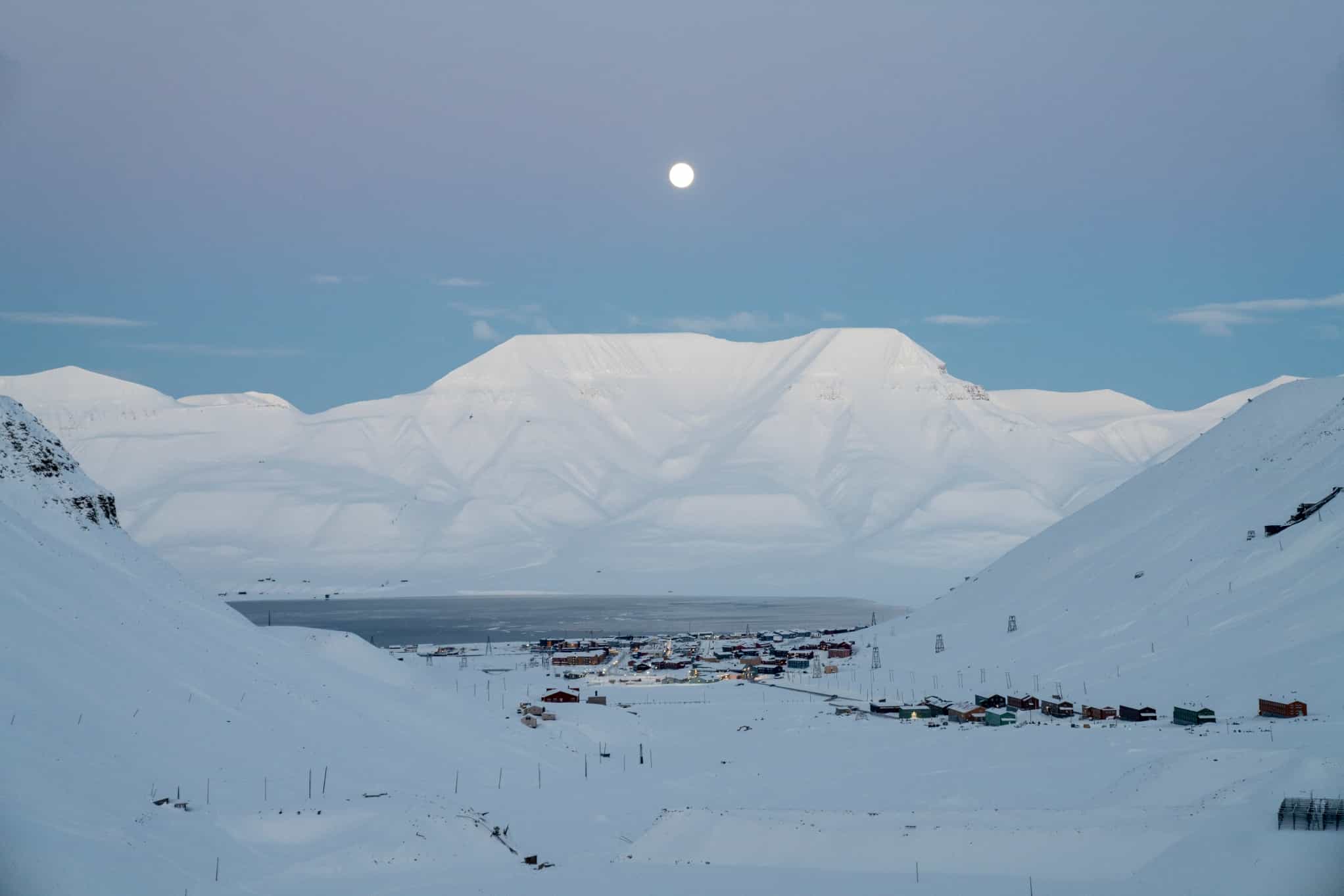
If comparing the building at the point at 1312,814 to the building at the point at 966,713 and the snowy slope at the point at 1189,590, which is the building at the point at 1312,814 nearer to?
the snowy slope at the point at 1189,590

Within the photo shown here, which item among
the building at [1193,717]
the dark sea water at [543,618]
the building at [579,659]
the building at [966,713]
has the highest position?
the dark sea water at [543,618]

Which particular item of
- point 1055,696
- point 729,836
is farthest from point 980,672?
point 729,836

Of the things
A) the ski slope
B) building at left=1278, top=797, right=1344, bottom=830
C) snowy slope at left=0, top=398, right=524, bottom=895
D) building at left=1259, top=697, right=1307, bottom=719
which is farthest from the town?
building at left=1278, top=797, right=1344, bottom=830

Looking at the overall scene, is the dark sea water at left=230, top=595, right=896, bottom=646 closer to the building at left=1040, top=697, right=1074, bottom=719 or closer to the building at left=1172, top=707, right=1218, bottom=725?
the building at left=1040, top=697, right=1074, bottom=719

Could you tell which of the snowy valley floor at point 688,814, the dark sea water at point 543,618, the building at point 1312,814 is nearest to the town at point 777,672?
the snowy valley floor at point 688,814

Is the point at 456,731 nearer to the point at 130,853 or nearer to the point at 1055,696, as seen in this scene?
the point at 130,853
